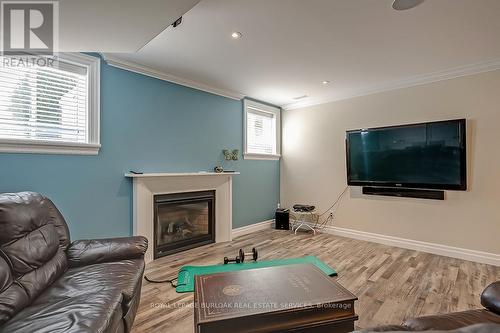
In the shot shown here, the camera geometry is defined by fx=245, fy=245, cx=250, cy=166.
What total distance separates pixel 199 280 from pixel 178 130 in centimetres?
265

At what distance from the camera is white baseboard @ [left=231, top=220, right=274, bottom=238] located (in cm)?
430

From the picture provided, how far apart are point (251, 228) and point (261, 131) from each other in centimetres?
192

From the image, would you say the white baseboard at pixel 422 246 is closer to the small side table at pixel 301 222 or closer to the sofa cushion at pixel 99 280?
the small side table at pixel 301 222

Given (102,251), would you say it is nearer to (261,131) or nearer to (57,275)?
(57,275)

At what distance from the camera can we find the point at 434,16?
2100mm

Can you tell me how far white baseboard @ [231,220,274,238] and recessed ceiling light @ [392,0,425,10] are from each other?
143 inches

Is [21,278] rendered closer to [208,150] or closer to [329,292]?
[329,292]

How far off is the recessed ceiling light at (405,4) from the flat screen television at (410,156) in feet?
6.27

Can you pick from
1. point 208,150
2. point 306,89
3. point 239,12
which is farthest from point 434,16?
point 208,150

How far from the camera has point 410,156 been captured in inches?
138

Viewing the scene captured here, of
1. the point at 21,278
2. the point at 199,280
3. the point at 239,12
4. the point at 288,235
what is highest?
the point at 239,12

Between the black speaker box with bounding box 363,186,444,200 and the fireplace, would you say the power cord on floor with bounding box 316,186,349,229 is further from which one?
the fireplace

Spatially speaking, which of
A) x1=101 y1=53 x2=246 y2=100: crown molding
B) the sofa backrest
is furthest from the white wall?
the sofa backrest

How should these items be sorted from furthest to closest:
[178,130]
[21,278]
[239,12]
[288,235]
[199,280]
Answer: [288,235] < [178,130] < [239,12] < [21,278] < [199,280]
